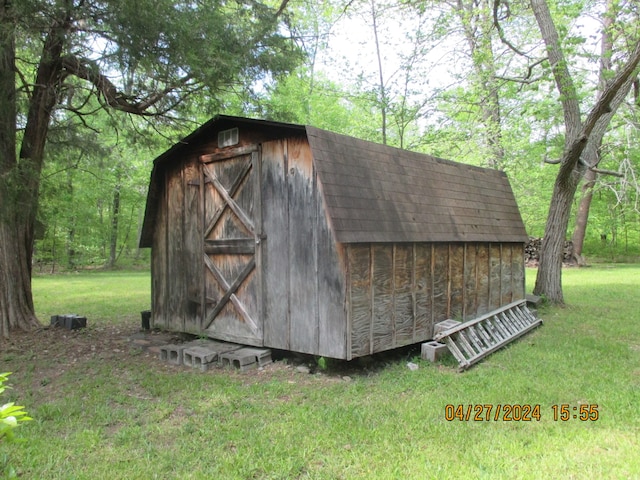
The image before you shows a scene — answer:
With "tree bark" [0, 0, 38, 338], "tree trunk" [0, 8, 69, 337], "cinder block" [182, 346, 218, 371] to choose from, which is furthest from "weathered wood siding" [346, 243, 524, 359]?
"tree bark" [0, 0, 38, 338]

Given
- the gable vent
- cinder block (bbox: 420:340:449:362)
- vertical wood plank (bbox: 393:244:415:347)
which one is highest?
the gable vent

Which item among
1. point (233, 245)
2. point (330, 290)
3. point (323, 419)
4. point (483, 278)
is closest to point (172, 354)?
point (233, 245)

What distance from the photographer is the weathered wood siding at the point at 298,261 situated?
528 centimetres

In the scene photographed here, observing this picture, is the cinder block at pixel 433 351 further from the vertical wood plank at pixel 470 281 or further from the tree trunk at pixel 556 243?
the tree trunk at pixel 556 243

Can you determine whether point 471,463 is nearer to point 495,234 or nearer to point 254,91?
point 495,234

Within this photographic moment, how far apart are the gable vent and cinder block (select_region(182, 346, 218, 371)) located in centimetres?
306

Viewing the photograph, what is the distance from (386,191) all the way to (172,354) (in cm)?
379

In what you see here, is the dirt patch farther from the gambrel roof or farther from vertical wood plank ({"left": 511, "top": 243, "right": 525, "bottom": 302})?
vertical wood plank ({"left": 511, "top": 243, "right": 525, "bottom": 302})

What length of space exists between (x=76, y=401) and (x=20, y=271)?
3.47m

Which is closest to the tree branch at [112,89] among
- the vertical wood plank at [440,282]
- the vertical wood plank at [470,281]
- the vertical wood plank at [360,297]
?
the vertical wood plank at [360,297]

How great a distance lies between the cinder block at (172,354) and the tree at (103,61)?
8.42 feet

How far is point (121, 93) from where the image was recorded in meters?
6.89

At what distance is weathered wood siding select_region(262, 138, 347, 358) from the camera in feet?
17.3

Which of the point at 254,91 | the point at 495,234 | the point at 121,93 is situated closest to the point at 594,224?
the point at 495,234
